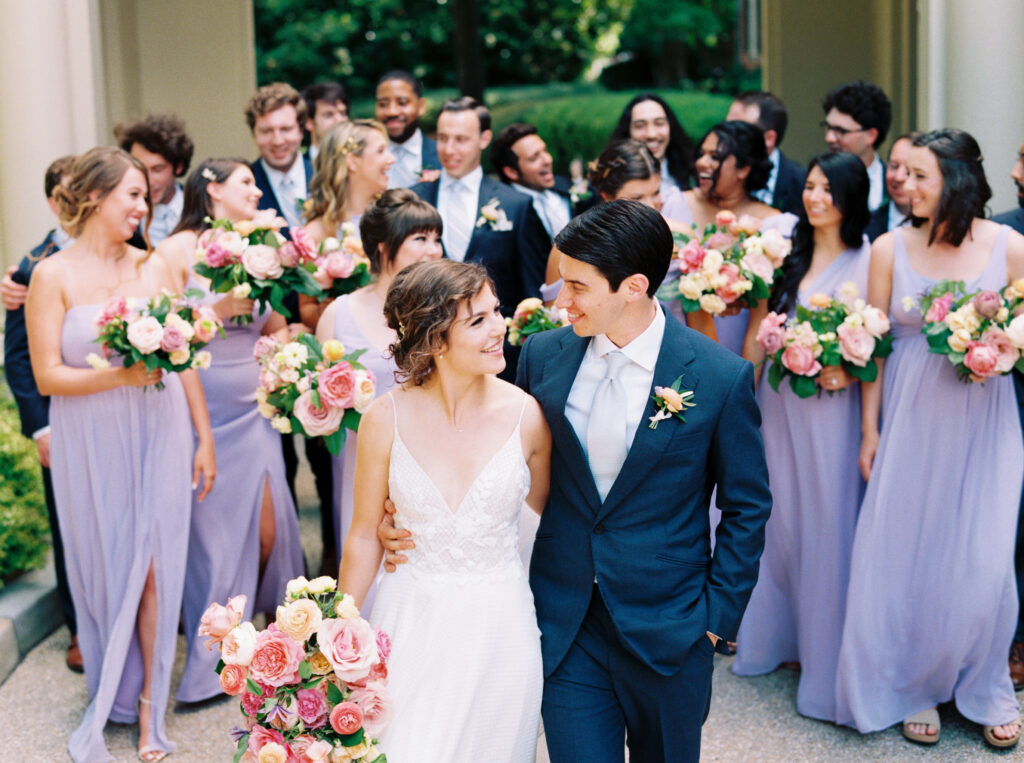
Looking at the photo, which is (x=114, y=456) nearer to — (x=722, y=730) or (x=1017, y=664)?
(x=722, y=730)

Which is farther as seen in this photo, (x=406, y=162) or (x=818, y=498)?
(x=406, y=162)

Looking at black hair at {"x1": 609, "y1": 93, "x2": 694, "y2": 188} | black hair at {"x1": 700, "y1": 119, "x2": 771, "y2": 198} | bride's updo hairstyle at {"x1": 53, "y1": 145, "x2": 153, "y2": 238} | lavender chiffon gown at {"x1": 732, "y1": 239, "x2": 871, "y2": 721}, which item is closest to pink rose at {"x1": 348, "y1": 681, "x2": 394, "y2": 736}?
lavender chiffon gown at {"x1": 732, "y1": 239, "x2": 871, "y2": 721}

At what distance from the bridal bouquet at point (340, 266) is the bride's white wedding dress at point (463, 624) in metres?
2.17

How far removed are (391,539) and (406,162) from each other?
204 inches

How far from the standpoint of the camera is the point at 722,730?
5.40 m

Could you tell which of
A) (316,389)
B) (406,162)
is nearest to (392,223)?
(316,389)

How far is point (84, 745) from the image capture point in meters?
5.27

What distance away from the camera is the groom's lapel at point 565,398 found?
3.51 m

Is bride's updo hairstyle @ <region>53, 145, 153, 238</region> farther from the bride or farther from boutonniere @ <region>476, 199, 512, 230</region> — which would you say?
the bride

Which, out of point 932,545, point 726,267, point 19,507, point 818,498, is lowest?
point 19,507

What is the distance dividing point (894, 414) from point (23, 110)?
567cm

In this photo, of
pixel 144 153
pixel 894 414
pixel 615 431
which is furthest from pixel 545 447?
pixel 144 153

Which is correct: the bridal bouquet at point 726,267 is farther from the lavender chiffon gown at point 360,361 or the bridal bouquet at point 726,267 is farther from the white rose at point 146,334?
the white rose at point 146,334

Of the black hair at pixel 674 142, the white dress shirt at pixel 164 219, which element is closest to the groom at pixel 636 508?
the black hair at pixel 674 142
